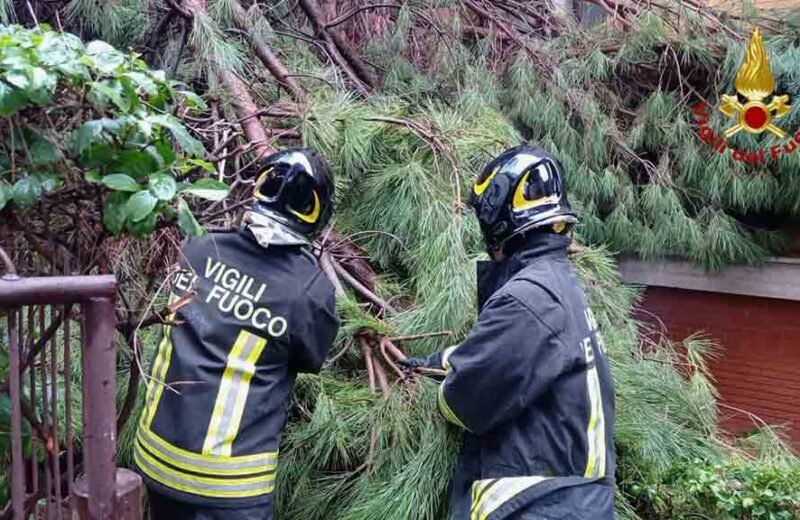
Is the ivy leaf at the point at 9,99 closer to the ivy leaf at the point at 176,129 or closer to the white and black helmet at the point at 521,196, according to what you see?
the ivy leaf at the point at 176,129

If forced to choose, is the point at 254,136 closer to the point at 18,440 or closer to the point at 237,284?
the point at 237,284

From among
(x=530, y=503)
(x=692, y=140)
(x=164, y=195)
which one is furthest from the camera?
(x=692, y=140)

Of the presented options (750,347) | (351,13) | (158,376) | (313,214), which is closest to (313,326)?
(313,214)

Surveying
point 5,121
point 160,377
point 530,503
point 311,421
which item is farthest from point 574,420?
point 5,121

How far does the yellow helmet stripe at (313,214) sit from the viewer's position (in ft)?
6.68

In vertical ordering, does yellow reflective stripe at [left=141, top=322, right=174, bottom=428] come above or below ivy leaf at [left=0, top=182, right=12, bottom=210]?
below

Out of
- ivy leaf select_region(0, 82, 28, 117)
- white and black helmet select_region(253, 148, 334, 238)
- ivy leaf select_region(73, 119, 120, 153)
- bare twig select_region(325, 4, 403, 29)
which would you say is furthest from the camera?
bare twig select_region(325, 4, 403, 29)

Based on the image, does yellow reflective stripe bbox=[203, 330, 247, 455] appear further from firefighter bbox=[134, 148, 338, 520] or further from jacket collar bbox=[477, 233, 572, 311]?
jacket collar bbox=[477, 233, 572, 311]

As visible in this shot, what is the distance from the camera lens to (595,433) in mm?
1766

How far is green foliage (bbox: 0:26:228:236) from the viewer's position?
47.1 inches

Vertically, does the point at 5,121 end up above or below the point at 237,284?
above

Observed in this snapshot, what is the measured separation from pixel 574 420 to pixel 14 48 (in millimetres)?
1368

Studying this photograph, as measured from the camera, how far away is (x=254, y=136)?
2.55 metres

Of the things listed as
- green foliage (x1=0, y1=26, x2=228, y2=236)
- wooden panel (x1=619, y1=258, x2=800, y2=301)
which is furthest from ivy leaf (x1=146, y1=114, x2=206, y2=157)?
wooden panel (x1=619, y1=258, x2=800, y2=301)
